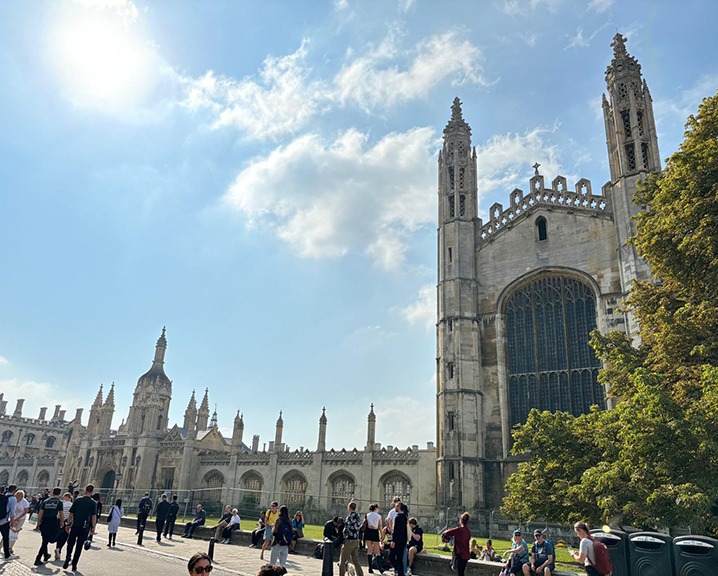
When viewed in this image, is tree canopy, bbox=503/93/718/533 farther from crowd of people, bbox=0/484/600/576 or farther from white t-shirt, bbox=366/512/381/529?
white t-shirt, bbox=366/512/381/529

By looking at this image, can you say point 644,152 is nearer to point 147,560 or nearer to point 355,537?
point 355,537

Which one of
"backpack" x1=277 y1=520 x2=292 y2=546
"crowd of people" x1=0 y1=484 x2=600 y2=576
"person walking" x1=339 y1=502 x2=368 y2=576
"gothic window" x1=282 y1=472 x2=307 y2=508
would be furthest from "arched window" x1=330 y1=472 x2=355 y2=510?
"person walking" x1=339 y1=502 x2=368 y2=576

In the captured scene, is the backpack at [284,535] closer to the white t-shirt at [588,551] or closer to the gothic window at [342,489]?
the white t-shirt at [588,551]

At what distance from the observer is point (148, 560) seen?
39.7ft

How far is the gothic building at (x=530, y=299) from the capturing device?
26.0 meters

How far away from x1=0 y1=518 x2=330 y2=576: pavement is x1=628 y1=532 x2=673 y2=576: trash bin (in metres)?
5.75

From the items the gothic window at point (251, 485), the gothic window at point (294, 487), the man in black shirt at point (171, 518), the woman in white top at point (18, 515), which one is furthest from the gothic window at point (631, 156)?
the gothic window at point (251, 485)

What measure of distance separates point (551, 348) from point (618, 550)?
1908 centimetres

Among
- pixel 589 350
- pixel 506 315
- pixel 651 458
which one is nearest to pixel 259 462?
pixel 506 315

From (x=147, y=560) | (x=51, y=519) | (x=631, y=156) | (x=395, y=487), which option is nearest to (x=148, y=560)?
(x=147, y=560)

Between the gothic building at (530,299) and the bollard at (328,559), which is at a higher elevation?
the gothic building at (530,299)

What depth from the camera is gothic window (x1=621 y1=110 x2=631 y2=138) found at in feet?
93.2

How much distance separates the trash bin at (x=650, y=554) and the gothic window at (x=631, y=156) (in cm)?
2269

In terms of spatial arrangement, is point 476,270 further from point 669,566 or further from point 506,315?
point 669,566
